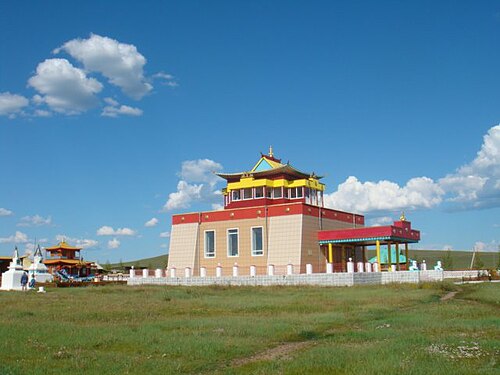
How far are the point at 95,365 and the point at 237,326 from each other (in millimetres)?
6736

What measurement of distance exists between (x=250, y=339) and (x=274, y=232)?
31.8 m

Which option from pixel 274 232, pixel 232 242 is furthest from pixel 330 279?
pixel 232 242

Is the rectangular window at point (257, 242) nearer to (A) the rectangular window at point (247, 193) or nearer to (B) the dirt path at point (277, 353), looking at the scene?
(A) the rectangular window at point (247, 193)

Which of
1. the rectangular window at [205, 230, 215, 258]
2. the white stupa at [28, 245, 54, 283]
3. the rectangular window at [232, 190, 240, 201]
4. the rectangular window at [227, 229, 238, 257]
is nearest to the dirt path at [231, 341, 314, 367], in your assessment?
the rectangular window at [227, 229, 238, 257]

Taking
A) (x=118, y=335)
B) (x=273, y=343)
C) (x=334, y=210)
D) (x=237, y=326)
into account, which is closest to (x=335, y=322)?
(x=237, y=326)

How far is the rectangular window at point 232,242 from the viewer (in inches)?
1941

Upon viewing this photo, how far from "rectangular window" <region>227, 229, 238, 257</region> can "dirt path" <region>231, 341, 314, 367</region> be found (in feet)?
112

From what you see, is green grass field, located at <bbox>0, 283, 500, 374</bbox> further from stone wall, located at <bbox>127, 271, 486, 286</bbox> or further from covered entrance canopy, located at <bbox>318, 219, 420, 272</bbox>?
covered entrance canopy, located at <bbox>318, 219, 420, 272</bbox>

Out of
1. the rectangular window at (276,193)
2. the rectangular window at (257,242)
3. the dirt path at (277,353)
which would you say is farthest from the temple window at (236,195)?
the dirt path at (277,353)

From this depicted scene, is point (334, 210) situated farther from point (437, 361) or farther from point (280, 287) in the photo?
point (437, 361)

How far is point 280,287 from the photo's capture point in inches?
1556

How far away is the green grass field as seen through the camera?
11531mm

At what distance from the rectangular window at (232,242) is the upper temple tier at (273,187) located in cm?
324

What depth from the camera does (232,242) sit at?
163ft
